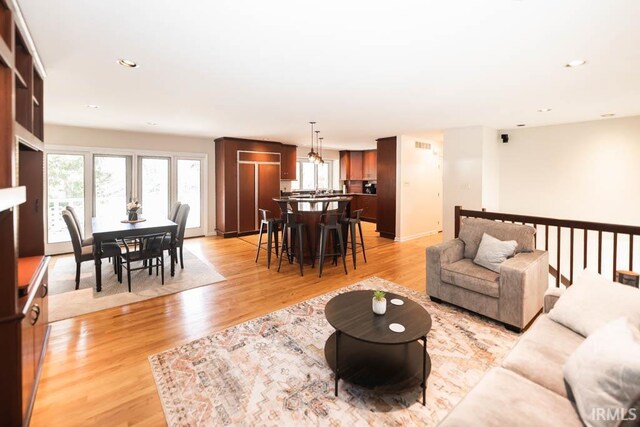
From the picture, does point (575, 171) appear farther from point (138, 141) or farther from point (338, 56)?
point (138, 141)

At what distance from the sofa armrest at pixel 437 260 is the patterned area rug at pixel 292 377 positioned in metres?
0.41

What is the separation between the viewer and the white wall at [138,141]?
18.6ft

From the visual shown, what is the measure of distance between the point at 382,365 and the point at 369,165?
27.5 ft

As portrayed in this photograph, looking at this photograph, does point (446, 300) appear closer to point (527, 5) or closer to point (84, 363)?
point (527, 5)

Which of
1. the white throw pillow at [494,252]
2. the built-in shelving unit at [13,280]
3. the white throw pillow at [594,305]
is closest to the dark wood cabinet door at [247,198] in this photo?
the built-in shelving unit at [13,280]

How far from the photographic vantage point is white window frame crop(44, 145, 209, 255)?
5.68 meters

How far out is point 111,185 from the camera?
247 inches

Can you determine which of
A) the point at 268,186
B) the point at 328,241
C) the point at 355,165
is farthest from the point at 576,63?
the point at 355,165

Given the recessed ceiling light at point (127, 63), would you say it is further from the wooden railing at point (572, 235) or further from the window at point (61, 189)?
the window at point (61, 189)

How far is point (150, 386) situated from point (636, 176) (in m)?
7.13

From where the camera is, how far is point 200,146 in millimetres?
7270

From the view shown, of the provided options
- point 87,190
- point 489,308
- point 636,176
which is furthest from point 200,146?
point 636,176

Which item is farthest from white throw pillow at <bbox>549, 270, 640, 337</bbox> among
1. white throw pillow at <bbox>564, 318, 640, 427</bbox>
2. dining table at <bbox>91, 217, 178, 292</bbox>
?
dining table at <bbox>91, 217, 178, 292</bbox>

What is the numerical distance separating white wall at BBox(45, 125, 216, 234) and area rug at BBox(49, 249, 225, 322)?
2405 millimetres
